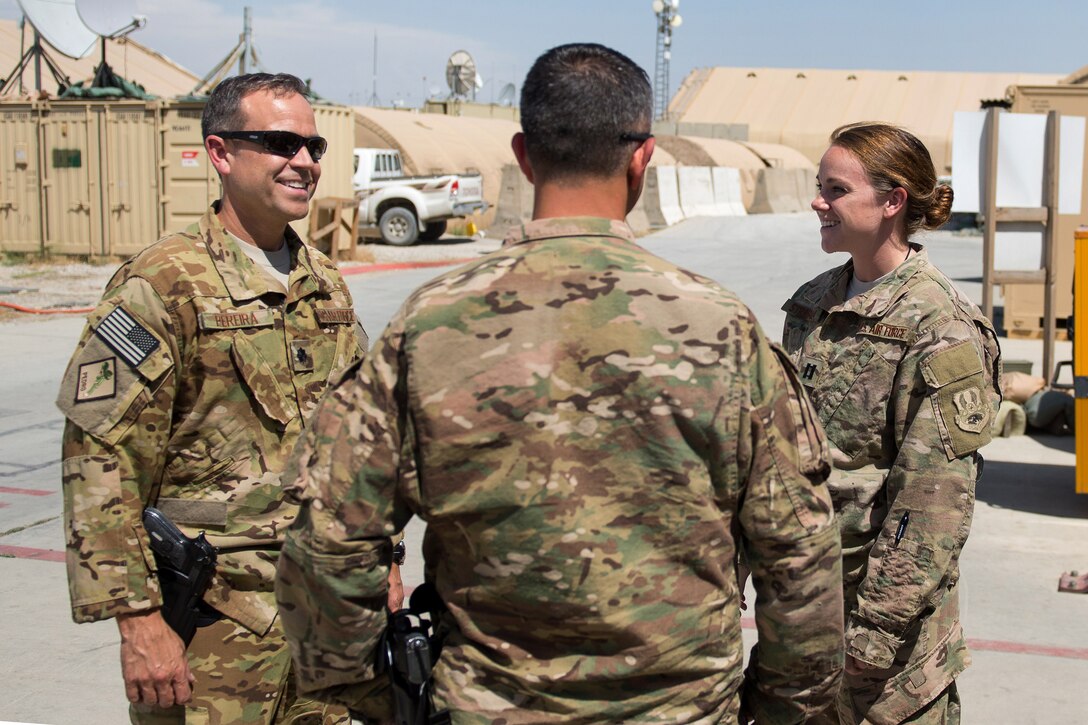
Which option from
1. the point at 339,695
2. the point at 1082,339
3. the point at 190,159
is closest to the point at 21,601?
the point at 339,695

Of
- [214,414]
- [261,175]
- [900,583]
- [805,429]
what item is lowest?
[900,583]

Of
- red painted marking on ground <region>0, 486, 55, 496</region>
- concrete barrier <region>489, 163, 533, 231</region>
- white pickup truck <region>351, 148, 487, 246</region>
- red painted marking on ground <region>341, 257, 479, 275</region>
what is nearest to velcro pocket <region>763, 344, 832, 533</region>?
red painted marking on ground <region>0, 486, 55, 496</region>

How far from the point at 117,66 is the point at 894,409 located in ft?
108

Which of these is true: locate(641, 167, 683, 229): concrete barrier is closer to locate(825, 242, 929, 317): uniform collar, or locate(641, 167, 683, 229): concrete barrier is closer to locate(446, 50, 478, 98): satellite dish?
locate(446, 50, 478, 98): satellite dish

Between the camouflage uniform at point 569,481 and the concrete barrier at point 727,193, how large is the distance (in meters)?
32.6

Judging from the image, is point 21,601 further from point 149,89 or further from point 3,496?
point 149,89

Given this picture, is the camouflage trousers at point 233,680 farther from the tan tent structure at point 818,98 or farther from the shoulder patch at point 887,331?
the tan tent structure at point 818,98

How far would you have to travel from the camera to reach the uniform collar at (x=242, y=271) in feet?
8.75

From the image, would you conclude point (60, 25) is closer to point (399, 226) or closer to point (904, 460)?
point (399, 226)

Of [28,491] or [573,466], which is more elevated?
[573,466]

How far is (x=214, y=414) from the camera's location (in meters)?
2.60

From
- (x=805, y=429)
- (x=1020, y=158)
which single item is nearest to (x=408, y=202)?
(x=1020, y=158)

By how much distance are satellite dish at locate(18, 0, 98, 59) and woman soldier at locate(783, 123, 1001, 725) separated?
18212 millimetres

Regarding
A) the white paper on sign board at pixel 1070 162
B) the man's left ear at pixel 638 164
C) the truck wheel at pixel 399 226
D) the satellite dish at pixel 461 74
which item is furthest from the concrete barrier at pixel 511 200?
the man's left ear at pixel 638 164
